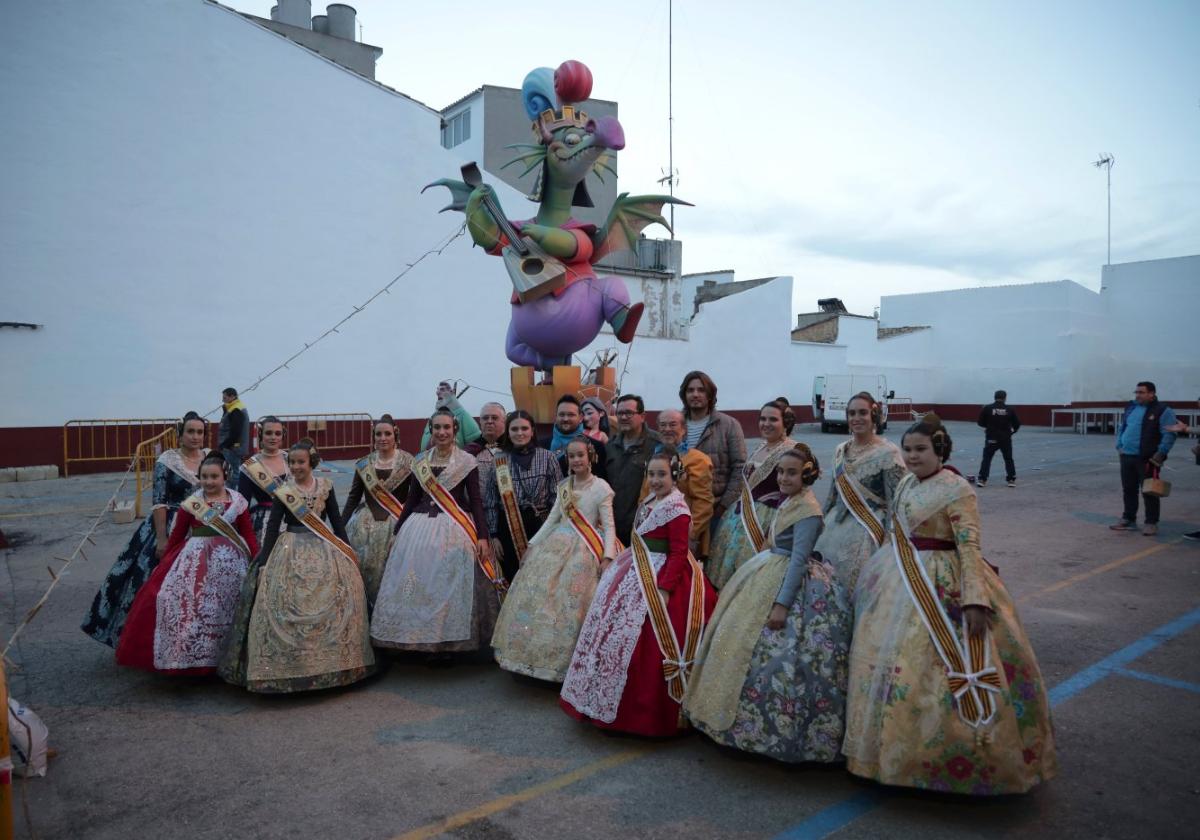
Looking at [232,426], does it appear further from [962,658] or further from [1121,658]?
[1121,658]

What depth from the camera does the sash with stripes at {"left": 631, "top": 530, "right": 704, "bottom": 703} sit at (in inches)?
157

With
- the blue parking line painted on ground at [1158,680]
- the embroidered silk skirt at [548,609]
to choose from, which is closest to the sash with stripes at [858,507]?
the embroidered silk skirt at [548,609]

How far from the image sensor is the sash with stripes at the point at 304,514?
4.81 metres

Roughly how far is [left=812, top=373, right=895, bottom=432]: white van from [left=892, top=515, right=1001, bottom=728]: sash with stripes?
23.9 metres

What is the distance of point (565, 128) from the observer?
25.5 ft

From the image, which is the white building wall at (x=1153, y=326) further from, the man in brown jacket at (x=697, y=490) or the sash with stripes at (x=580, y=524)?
the sash with stripes at (x=580, y=524)

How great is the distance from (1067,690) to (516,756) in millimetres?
3125

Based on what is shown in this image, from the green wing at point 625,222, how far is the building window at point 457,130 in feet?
Result: 58.0

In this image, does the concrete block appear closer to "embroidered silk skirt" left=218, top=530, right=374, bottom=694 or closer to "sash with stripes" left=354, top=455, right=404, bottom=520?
"sash with stripes" left=354, top=455, right=404, bottom=520

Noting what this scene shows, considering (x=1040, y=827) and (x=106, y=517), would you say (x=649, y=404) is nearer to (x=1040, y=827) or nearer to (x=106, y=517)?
(x=106, y=517)

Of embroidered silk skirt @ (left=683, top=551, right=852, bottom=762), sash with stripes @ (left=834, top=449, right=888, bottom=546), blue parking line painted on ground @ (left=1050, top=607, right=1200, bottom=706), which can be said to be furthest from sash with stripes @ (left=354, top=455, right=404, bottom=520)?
blue parking line painted on ground @ (left=1050, top=607, right=1200, bottom=706)

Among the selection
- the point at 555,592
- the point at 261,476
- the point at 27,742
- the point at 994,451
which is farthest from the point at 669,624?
the point at 994,451

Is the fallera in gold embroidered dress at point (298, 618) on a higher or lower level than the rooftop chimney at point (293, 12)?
lower

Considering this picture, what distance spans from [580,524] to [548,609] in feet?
1.80
